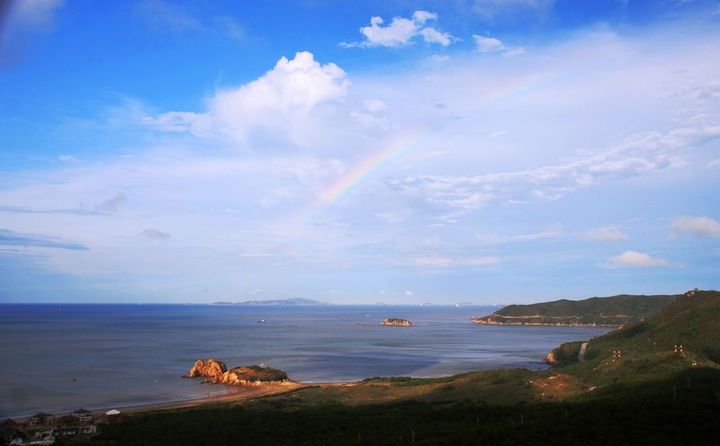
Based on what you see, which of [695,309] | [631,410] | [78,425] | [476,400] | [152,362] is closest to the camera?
[631,410]

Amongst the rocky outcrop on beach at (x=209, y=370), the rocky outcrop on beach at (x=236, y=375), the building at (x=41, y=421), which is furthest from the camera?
the rocky outcrop on beach at (x=209, y=370)

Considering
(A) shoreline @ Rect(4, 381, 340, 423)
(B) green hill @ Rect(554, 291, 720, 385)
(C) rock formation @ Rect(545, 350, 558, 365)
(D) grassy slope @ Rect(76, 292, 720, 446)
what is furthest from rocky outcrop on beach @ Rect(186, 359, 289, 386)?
(C) rock formation @ Rect(545, 350, 558, 365)

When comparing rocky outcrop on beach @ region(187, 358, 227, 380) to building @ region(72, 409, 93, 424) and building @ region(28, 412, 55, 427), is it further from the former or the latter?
building @ region(28, 412, 55, 427)

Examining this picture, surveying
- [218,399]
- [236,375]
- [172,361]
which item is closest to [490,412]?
[218,399]

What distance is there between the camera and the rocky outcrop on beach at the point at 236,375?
7288 cm

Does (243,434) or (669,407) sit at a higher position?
(669,407)

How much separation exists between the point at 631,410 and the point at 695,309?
56.0 metres

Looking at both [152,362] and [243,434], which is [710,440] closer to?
[243,434]

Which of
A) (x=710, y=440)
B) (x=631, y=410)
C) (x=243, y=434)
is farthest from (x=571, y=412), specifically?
(x=243, y=434)

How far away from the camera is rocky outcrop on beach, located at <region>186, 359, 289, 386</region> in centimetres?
7288

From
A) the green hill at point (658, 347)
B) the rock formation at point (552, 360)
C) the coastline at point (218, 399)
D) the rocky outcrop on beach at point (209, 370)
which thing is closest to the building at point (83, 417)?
the coastline at point (218, 399)

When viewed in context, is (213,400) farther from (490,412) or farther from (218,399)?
(490,412)

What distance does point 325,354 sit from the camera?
110 metres

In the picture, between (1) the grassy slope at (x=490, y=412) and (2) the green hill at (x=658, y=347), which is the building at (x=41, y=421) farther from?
(2) the green hill at (x=658, y=347)
